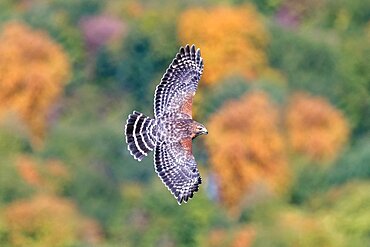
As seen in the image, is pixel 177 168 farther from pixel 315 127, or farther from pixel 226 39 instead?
pixel 226 39

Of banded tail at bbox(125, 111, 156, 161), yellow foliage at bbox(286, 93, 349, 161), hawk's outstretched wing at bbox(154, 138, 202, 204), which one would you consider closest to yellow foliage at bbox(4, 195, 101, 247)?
yellow foliage at bbox(286, 93, 349, 161)

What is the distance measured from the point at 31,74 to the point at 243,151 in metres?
11.8

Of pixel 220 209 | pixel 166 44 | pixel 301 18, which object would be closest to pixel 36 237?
pixel 220 209

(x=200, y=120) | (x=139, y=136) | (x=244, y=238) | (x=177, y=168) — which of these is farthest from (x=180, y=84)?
(x=200, y=120)

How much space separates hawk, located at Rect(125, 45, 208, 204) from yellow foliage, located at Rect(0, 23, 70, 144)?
2333 inches

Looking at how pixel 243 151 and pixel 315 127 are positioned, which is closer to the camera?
pixel 243 151

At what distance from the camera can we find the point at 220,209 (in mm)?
85250

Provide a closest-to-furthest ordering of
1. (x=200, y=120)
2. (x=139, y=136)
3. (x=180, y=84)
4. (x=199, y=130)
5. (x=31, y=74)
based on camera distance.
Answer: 1. (x=199, y=130)
2. (x=139, y=136)
3. (x=180, y=84)
4. (x=200, y=120)
5. (x=31, y=74)

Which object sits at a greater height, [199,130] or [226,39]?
[226,39]

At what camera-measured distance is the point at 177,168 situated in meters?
33.8

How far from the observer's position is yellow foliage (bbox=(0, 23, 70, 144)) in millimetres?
97750

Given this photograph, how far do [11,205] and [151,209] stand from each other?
461 cm

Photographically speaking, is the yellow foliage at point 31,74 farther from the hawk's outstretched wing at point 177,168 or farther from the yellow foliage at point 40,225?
the hawk's outstretched wing at point 177,168

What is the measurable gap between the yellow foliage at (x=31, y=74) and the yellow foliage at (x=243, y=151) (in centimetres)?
815
